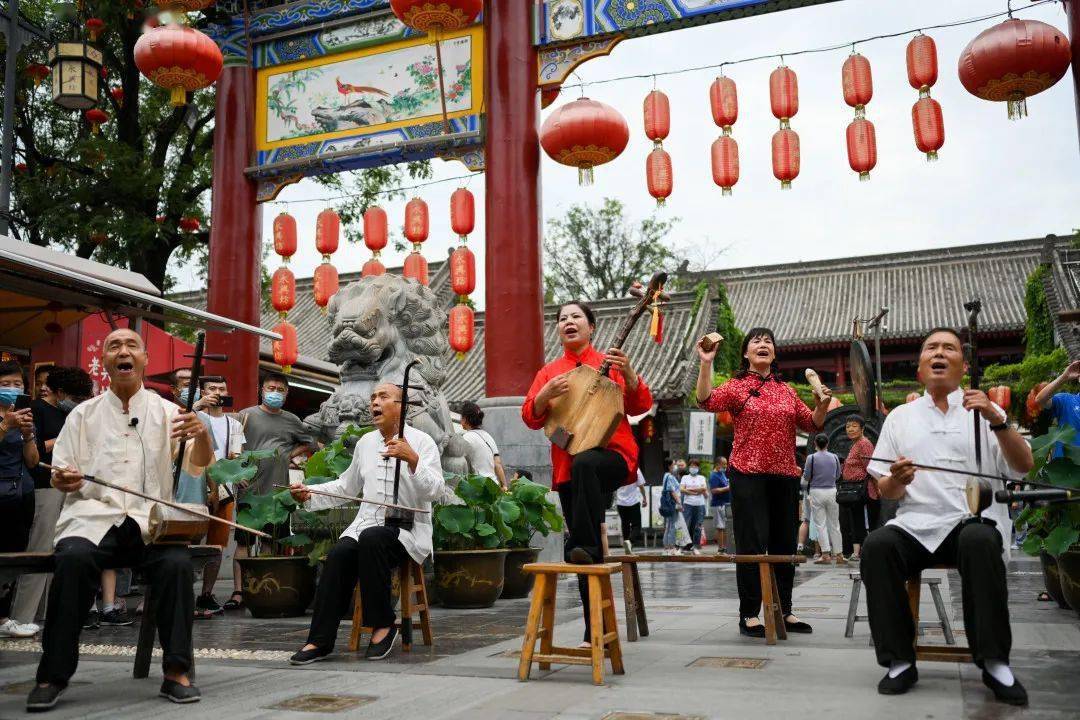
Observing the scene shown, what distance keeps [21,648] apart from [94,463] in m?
1.69

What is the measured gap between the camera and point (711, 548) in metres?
19.8

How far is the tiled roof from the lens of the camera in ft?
96.2

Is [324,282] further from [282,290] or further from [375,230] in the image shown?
[375,230]

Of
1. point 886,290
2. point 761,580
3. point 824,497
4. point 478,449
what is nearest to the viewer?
point 761,580

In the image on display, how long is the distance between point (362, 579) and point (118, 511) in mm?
1210

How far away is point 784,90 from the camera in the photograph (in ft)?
33.0

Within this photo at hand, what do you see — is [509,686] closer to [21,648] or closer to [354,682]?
[354,682]

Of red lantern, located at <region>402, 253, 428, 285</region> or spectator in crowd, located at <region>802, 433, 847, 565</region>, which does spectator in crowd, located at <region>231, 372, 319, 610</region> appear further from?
spectator in crowd, located at <region>802, 433, 847, 565</region>

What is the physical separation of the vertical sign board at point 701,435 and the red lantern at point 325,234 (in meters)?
6.74

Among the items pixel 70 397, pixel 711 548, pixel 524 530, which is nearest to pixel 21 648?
pixel 70 397

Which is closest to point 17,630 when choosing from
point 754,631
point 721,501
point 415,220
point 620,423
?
point 620,423

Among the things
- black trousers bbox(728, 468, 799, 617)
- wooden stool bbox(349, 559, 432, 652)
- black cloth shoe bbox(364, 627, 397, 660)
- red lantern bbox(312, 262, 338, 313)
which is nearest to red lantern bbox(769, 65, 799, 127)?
red lantern bbox(312, 262, 338, 313)

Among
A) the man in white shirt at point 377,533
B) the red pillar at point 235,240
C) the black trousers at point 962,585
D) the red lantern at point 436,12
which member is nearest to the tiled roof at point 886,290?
the red pillar at point 235,240

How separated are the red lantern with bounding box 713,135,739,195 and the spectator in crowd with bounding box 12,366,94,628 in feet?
22.4
